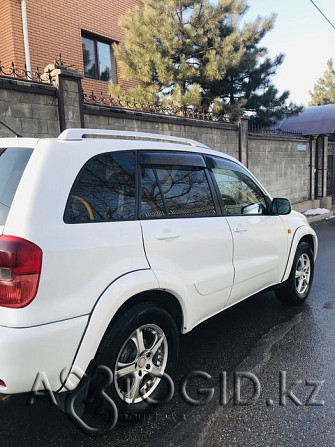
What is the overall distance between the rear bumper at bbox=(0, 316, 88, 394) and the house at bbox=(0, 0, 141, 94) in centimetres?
1014

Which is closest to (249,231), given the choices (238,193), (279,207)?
(238,193)

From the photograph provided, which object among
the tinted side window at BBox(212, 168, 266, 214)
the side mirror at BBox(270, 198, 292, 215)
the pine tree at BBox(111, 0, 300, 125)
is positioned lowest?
the side mirror at BBox(270, 198, 292, 215)

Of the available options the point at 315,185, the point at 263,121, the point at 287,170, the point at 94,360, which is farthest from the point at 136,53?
the point at 94,360

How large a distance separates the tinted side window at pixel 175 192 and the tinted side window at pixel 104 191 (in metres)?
0.12

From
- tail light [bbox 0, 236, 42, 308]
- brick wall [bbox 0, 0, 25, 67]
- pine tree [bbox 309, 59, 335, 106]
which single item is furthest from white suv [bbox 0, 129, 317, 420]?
pine tree [bbox 309, 59, 335, 106]

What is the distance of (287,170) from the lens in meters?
12.8

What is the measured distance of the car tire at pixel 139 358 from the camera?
2256mm

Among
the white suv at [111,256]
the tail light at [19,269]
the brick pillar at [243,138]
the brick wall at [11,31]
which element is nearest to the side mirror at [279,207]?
the white suv at [111,256]

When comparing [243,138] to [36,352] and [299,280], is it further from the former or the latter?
[36,352]

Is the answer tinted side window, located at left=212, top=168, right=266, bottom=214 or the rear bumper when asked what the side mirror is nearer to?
tinted side window, located at left=212, top=168, right=266, bottom=214

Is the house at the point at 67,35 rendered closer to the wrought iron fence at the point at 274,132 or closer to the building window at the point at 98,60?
the building window at the point at 98,60

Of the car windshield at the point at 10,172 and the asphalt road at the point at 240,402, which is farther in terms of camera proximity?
the asphalt road at the point at 240,402

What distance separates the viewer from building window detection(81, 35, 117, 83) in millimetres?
12477

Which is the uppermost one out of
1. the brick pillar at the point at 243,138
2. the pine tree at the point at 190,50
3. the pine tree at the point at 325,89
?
the pine tree at the point at 325,89
